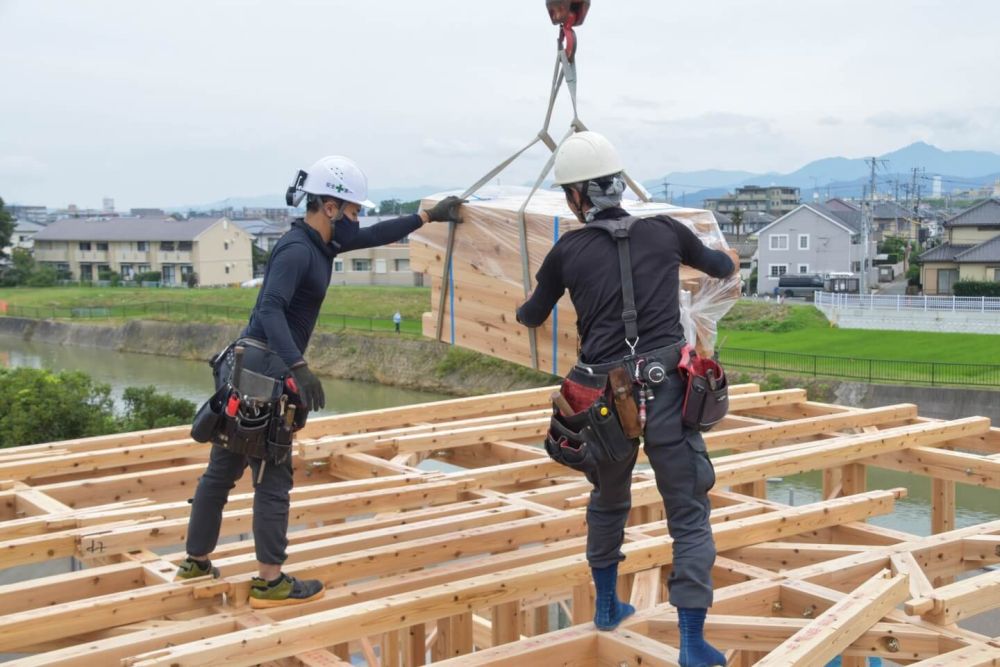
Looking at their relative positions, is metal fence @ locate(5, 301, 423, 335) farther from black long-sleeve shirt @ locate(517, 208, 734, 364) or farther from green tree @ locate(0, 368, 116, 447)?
black long-sleeve shirt @ locate(517, 208, 734, 364)

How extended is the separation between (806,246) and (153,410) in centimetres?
3857

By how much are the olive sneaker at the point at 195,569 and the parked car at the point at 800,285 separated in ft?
139

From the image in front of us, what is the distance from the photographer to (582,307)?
13.2 ft

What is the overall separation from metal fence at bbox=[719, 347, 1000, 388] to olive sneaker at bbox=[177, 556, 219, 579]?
2323cm

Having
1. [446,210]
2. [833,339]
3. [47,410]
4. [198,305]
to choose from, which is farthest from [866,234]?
[446,210]

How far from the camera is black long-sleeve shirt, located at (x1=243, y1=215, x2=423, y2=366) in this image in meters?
4.24

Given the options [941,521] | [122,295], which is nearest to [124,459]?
[941,521]

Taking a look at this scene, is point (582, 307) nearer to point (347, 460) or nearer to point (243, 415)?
point (243, 415)

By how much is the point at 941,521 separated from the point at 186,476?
470cm

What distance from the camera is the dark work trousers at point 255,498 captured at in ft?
14.2

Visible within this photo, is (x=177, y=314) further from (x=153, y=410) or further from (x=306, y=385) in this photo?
(x=306, y=385)

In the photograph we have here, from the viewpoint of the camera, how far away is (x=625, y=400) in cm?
383

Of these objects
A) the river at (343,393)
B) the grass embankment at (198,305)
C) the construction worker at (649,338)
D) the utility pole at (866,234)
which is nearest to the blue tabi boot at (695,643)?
the construction worker at (649,338)

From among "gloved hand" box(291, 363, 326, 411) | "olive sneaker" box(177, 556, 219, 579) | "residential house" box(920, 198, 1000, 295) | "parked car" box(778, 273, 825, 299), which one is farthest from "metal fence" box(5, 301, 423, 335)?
"gloved hand" box(291, 363, 326, 411)
